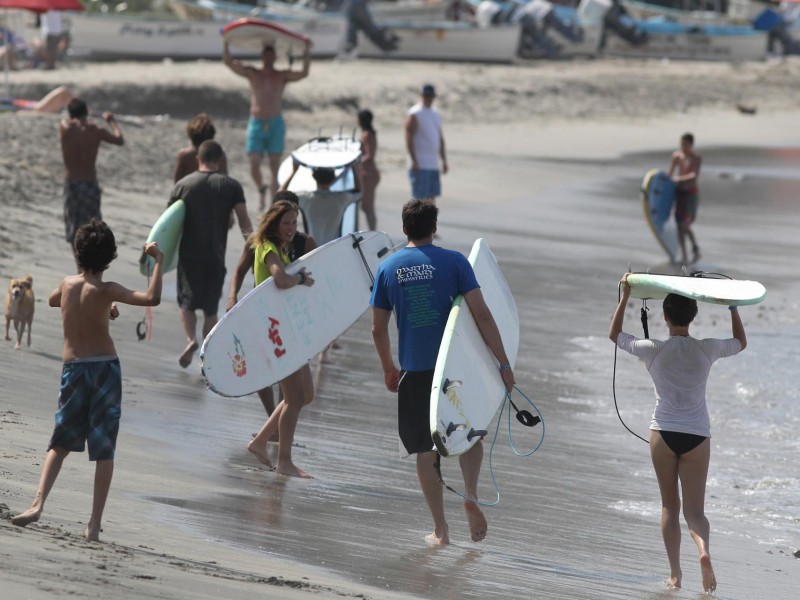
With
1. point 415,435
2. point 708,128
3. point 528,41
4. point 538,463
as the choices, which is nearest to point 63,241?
point 538,463

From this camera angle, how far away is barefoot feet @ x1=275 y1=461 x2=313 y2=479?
22.2 ft


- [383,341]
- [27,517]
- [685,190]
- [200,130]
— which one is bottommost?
[685,190]

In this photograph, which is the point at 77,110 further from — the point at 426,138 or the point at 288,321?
the point at 426,138

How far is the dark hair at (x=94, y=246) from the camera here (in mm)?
5117

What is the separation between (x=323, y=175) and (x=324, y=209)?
0.25m

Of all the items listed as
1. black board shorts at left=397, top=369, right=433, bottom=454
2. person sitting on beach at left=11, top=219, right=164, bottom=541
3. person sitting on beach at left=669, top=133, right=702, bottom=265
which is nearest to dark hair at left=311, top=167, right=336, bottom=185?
black board shorts at left=397, top=369, right=433, bottom=454

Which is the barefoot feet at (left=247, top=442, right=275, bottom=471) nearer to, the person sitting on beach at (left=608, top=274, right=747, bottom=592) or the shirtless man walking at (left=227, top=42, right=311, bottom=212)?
the person sitting on beach at (left=608, top=274, right=747, bottom=592)

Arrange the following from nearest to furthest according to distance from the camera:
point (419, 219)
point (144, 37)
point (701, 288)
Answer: point (701, 288) < point (419, 219) < point (144, 37)

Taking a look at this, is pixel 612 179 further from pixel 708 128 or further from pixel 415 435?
pixel 415 435

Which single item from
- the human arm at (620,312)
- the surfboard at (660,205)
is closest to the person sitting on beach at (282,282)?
the human arm at (620,312)

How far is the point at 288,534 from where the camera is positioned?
569cm

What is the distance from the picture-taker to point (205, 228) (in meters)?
8.24

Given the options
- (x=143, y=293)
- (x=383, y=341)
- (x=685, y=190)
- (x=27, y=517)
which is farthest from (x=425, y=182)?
(x=27, y=517)

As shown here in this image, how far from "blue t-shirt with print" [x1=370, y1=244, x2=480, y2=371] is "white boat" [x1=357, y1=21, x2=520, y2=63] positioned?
2890 cm
